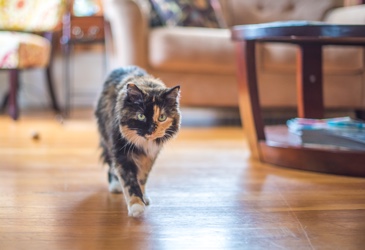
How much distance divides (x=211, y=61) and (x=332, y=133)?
1.08 m

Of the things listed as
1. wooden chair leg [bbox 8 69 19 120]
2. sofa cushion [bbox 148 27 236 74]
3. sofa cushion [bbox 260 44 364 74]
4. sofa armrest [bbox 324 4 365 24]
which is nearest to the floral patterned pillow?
sofa cushion [bbox 148 27 236 74]

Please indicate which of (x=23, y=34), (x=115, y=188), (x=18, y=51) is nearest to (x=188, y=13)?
(x=18, y=51)

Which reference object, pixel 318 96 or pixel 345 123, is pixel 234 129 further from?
pixel 345 123

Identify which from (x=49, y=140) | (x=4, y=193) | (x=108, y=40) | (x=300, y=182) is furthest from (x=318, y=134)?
(x=108, y=40)

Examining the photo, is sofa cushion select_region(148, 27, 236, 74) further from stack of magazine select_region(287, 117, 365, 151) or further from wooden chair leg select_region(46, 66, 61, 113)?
wooden chair leg select_region(46, 66, 61, 113)

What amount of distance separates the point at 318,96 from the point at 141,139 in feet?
3.97

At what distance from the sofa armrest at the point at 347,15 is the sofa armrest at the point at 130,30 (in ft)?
3.72

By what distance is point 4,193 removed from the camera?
1.59 meters

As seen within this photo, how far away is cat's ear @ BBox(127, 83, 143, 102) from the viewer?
1.35 metres

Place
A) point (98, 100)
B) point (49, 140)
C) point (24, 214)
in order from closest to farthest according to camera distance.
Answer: point (24, 214) → point (98, 100) → point (49, 140)

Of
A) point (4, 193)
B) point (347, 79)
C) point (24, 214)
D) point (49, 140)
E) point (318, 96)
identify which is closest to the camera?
point (24, 214)

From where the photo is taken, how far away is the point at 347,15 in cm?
311

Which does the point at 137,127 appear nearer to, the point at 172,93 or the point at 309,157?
the point at 172,93

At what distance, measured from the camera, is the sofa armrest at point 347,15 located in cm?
291
